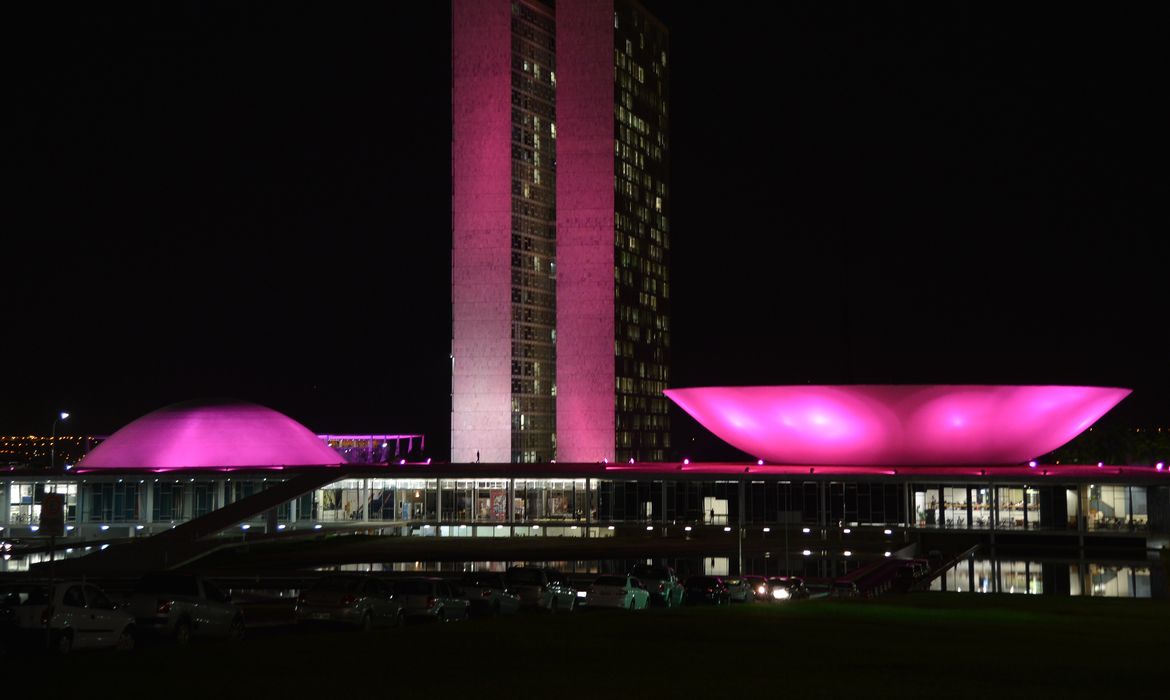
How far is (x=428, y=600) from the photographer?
31.9 m

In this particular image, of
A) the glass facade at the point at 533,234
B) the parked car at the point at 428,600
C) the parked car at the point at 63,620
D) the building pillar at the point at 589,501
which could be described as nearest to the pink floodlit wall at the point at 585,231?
the glass facade at the point at 533,234

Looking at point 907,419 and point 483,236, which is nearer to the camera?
point 907,419

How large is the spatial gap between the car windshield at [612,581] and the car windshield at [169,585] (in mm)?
11440

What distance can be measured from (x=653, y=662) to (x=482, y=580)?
53.3 feet

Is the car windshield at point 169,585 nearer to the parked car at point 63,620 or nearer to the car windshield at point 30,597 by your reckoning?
the parked car at point 63,620

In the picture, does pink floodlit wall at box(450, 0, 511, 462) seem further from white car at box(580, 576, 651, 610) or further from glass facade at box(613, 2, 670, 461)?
white car at box(580, 576, 651, 610)

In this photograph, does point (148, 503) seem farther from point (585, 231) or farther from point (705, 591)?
point (705, 591)

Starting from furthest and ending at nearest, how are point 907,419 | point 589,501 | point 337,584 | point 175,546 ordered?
point 589,501 → point 907,419 → point 175,546 → point 337,584

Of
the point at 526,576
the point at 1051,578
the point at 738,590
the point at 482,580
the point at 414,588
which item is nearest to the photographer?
the point at 414,588

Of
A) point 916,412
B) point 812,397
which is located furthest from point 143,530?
point 916,412

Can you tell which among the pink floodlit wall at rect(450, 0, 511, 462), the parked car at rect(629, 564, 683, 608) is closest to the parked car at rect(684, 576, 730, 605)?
the parked car at rect(629, 564, 683, 608)

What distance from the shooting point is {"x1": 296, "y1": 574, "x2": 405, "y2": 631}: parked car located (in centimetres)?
2930

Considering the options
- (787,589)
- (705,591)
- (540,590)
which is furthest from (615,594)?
(787,589)

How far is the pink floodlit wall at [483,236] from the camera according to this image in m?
106
